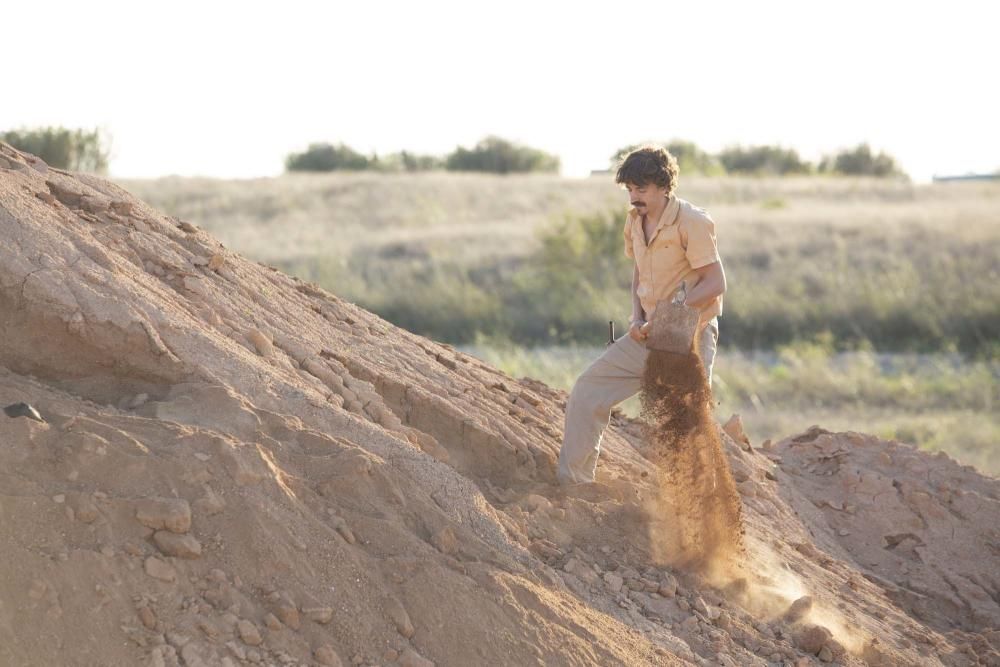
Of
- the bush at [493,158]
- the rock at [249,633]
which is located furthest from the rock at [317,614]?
the bush at [493,158]

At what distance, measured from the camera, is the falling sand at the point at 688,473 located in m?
5.47

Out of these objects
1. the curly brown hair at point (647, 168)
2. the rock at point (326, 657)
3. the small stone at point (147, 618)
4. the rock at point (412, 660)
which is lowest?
the rock at point (412, 660)

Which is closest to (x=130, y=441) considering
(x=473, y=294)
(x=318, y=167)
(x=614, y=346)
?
(x=614, y=346)

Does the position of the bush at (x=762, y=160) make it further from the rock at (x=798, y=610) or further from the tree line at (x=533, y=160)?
the rock at (x=798, y=610)

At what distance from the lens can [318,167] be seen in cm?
4566

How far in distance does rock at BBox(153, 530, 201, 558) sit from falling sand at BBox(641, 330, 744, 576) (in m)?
2.15

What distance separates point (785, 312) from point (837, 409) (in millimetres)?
5904

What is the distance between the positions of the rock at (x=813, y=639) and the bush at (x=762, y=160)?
38921 millimetres

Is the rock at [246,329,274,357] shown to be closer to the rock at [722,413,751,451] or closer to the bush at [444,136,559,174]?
the rock at [722,413,751,451]

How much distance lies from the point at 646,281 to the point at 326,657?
2.31 metres

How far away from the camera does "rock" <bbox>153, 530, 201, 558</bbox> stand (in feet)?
12.6

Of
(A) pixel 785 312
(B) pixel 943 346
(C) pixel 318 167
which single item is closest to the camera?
(B) pixel 943 346

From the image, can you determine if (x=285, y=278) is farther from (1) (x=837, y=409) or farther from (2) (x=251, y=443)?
(1) (x=837, y=409)

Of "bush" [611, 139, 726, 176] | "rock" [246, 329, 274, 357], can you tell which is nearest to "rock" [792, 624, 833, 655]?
"rock" [246, 329, 274, 357]
